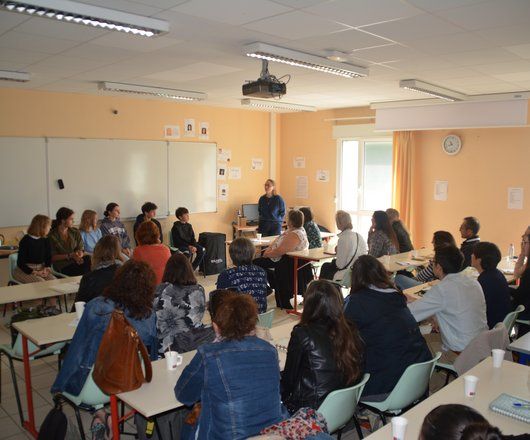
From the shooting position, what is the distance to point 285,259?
7.09 meters

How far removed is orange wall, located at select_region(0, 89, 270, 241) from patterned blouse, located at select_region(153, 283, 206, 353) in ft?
15.8

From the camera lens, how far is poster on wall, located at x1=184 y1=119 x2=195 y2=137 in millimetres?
9237

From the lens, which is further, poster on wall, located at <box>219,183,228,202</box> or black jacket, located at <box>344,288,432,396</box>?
poster on wall, located at <box>219,183,228,202</box>

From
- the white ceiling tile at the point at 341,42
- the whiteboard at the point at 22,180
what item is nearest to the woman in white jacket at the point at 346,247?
the white ceiling tile at the point at 341,42

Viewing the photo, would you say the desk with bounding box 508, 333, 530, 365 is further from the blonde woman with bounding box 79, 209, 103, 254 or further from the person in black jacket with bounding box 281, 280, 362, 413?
the blonde woman with bounding box 79, 209, 103, 254

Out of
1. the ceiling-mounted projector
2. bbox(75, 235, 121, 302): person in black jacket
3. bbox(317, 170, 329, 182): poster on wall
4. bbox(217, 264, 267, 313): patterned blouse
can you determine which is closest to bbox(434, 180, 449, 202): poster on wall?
bbox(317, 170, 329, 182): poster on wall

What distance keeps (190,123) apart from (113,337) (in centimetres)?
695

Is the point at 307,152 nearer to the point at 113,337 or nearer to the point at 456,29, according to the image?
the point at 456,29

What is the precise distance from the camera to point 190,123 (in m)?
9.29

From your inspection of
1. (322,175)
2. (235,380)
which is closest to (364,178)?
(322,175)

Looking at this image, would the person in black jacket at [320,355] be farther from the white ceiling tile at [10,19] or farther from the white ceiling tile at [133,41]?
the white ceiling tile at [10,19]

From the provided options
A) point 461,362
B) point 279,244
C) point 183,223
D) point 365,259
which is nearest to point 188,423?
point 365,259

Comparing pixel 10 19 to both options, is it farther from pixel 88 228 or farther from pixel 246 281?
pixel 88 228

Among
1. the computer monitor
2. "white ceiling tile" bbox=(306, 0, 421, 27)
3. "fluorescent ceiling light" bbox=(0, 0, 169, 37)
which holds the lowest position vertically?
the computer monitor
